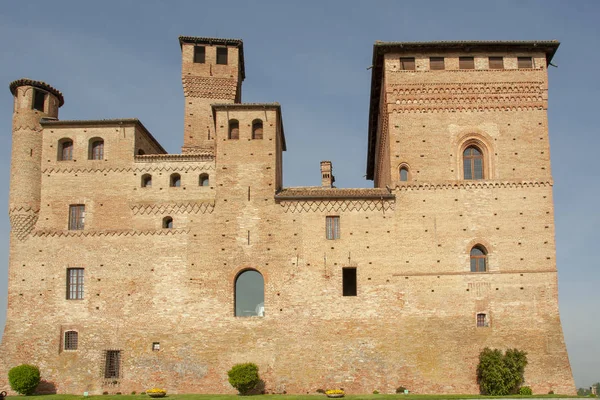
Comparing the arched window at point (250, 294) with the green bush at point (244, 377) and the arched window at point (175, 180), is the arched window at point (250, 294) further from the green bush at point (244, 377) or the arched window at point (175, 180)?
the arched window at point (175, 180)

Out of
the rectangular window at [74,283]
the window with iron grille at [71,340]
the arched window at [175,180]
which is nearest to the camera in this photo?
the window with iron grille at [71,340]

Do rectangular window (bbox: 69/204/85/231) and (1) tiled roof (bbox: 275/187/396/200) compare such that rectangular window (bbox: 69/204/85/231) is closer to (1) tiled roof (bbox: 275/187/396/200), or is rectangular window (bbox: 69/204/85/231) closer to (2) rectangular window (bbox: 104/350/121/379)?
(2) rectangular window (bbox: 104/350/121/379)

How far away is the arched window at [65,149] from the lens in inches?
1161

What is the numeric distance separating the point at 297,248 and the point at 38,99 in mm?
13848

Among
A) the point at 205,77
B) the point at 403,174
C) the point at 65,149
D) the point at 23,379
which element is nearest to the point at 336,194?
the point at 403,174

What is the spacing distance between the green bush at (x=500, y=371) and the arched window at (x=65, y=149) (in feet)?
64.8

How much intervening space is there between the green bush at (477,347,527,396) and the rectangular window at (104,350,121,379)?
1458 cm

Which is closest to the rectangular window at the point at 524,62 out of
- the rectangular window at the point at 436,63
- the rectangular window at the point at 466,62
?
the rectangular window at the point at 466,62

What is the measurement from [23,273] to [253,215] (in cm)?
1013

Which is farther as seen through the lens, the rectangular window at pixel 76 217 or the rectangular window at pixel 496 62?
the rectangular window at pixel 496 62

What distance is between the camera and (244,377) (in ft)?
83.9

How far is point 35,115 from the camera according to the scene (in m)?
29.8

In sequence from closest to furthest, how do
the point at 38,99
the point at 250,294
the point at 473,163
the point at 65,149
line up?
the point at 250,294 < the point at 473,163 < the point at 65,149 < the point at 38,99

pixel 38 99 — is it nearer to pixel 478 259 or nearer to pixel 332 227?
pixel 332 227
